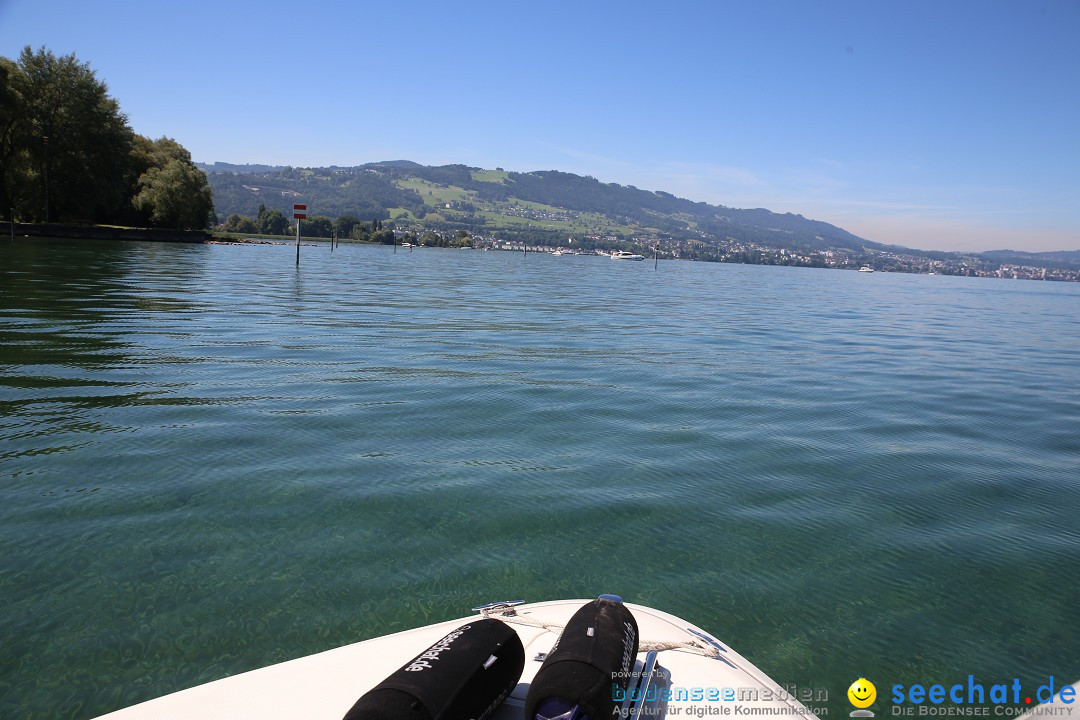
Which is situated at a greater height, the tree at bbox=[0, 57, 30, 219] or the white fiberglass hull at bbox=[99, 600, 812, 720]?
the tree at bbox=[0, 57, 30, 219]

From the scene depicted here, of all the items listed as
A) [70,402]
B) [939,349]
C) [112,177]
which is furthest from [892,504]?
[112,177]

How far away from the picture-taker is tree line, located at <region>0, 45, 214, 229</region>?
5775cm

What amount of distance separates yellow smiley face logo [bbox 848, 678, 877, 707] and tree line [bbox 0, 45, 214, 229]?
6994 centimetres

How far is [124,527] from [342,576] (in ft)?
6.88

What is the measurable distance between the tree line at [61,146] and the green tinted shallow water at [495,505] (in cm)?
5935

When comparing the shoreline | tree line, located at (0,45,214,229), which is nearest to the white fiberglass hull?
the shoreline

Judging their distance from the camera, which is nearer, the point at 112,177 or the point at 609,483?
the point at 609,483

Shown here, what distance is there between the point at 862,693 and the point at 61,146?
77233 mm

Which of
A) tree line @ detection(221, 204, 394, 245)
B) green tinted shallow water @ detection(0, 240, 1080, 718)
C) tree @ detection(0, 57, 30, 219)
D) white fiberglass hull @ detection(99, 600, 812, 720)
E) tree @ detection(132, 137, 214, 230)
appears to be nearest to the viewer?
white fiberglass hull @ detection(99, 600, 812, 720)

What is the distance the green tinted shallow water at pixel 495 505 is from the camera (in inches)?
171

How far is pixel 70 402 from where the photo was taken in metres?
9.03

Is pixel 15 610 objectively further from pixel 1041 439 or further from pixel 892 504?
pixel 1041 439

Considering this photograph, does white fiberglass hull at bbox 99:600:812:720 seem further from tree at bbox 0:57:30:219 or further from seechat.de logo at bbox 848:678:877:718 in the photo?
tree at bbox 0:57:30:219

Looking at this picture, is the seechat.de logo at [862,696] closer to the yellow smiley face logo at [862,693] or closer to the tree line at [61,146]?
the yellow smiley face logo at [862,693]
